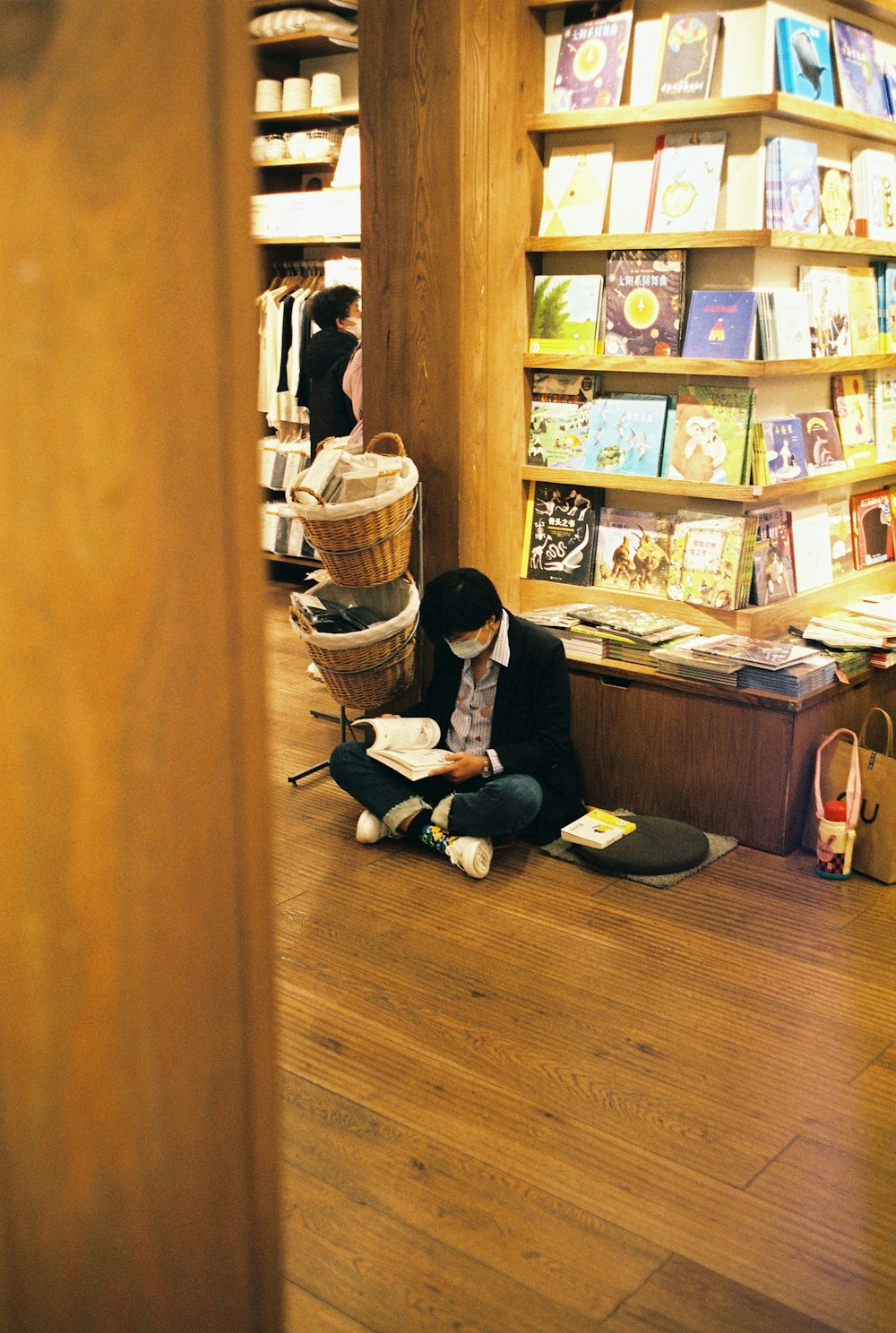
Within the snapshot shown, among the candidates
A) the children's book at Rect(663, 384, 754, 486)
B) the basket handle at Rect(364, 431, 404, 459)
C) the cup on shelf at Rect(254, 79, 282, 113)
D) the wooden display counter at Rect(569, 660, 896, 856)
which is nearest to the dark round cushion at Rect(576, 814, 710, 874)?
the wooden display counter at Rect(569, 660, 896, 856)

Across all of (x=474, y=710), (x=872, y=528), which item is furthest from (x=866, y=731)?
(x=474, y=710)

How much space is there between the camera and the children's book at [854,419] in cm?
464

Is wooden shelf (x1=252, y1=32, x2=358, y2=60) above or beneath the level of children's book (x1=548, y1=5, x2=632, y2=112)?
above

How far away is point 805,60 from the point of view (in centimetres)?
404

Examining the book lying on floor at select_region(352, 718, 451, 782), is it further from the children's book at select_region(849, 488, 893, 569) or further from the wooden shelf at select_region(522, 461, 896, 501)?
the children's book at select_region(849, 488, 893, 569)

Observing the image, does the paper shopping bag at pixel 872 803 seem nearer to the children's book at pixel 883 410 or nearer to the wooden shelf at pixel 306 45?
the children's book at pixel 883 410

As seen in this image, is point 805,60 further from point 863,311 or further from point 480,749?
point 480,749

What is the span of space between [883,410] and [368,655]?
2.30 meters

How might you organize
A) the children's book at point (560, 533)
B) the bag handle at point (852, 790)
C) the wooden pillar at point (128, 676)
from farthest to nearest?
the children's book at point (560, 533) → the bag handle at point (852, 790) → the wooden pillar at point (128, 676)

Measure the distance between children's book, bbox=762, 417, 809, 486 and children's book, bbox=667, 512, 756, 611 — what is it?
19cm

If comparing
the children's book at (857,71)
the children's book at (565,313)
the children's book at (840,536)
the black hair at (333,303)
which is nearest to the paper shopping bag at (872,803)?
the children's book at (840,536)

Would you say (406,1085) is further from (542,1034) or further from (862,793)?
(862,793)

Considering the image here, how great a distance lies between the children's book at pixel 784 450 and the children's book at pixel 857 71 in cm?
111

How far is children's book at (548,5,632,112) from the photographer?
4.15 metres
